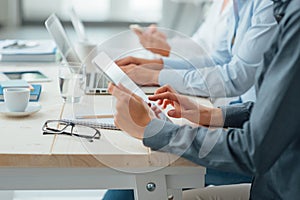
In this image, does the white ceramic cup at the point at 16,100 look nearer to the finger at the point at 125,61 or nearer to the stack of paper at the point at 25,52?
the finger at the point at 125,61

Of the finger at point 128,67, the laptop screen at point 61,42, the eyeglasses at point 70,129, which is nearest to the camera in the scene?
the eyeglasses at point 70,129

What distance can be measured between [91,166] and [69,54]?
842mm

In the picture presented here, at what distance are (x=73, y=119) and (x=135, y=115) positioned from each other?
0.23 m

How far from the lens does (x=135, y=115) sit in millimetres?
1209

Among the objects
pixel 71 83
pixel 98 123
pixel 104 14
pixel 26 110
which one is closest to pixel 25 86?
pixel 71 83

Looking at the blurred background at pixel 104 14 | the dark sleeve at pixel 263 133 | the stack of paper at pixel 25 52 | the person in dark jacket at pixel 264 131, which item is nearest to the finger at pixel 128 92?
the person in dark jacket at pixel 264 131

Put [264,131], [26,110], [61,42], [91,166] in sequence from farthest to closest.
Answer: [61,42] → [26,110] → [91,166] → [264,131]

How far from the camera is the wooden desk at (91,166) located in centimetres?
116

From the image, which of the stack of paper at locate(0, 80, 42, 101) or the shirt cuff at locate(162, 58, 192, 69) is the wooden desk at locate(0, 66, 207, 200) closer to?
the stack of paper at locate(0, 80, 42, 101)

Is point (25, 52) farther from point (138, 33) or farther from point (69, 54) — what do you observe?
point (138, 33)

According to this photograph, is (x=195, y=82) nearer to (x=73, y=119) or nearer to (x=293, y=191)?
(x=73, y=119)

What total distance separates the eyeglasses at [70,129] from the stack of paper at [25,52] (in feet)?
2.66

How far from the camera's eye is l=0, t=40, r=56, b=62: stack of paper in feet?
6.90

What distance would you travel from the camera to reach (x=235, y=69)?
1722mm
